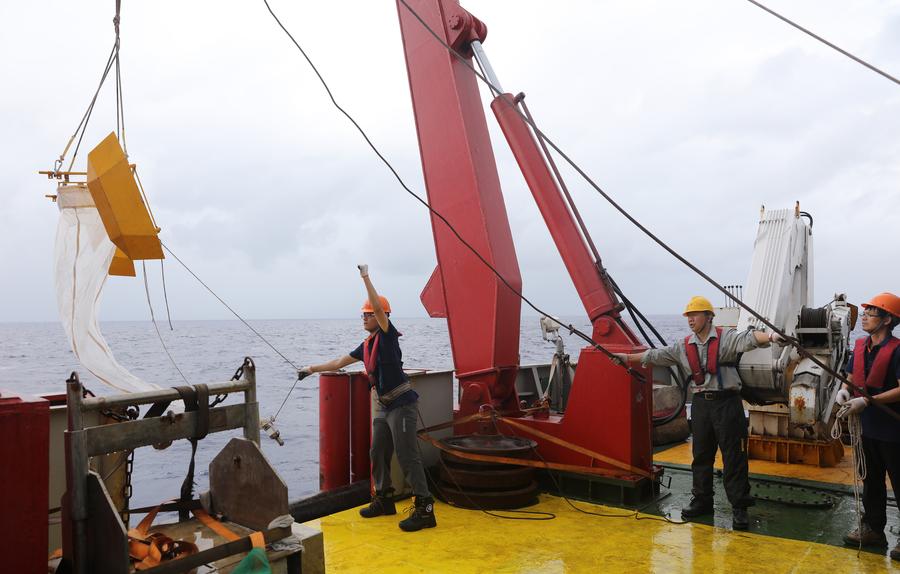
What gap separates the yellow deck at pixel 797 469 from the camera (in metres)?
6.37

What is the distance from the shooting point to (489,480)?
5.45m

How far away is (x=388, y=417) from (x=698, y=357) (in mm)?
2468

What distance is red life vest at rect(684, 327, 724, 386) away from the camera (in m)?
4.93

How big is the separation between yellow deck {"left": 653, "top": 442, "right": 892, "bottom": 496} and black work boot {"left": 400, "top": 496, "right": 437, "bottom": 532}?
11.1 feet

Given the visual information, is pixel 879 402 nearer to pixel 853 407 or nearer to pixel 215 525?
pixel 853 407

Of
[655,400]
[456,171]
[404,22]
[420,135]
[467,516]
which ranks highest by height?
[404,22]

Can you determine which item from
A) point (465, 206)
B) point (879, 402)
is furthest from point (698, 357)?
point (465, 206)

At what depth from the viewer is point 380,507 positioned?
519 centimetres

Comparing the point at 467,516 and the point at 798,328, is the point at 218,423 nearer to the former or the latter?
the point at 467,516

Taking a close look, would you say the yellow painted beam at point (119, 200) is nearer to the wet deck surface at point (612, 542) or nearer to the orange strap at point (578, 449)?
the wet deck surface at point (612, 542)

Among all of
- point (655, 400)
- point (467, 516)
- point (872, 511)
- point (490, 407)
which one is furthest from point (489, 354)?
point (872, 511)

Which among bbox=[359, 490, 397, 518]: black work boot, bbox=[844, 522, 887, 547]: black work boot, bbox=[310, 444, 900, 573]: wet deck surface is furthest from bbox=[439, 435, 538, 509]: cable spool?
bbox=[844, 522, 887, 547]: black work boot

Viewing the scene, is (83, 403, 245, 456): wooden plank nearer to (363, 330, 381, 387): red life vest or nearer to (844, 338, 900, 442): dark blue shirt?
(363, 330, 381, 387): red life vest

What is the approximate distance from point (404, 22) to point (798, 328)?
5083 millimetres
